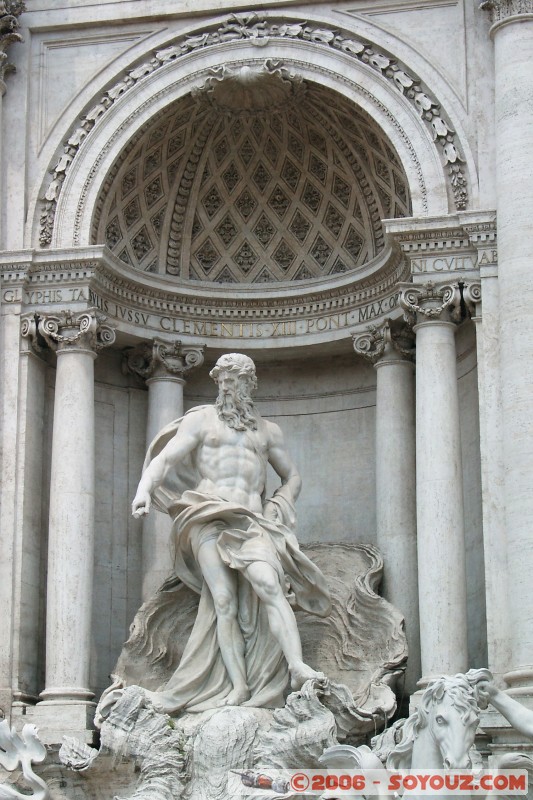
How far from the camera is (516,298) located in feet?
52.5

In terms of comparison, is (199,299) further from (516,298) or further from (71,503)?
(516,298)

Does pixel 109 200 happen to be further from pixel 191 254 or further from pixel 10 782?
pixel 10 782

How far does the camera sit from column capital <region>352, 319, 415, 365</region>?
58.7 feet

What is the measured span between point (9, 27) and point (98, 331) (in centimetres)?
350

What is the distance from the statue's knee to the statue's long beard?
5.79ft

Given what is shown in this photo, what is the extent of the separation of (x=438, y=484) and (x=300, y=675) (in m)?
2.50

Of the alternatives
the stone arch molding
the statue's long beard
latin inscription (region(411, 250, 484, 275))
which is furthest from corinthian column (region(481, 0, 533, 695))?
the statue's long beard

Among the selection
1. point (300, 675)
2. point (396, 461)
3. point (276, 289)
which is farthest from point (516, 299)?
point (300, 675)

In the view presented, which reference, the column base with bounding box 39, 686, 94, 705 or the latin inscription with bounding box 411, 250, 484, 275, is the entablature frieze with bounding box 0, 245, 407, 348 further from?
the column base with bounding box 39, 686, 94, 705

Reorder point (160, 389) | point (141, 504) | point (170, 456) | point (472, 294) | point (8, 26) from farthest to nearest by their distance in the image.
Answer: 1. point (160, 389)
2. point (8, 26)
3. point (472, 294)
4. point (170, 456)
5. point (141, 504)

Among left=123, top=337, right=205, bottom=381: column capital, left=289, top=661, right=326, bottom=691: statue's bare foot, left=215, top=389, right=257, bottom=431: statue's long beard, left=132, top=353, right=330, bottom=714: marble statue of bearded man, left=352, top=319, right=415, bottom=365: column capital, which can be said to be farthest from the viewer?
left=123, top=337, right=205, bottom=381: column capital

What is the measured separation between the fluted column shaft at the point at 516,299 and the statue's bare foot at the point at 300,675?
68.9 inches

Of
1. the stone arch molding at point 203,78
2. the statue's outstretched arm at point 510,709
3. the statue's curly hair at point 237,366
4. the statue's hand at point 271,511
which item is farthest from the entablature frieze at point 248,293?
the statue's outstretched arm at point 510,709

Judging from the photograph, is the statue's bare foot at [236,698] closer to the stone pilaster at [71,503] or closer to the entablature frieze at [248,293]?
the stone pilaster at [71,503]
